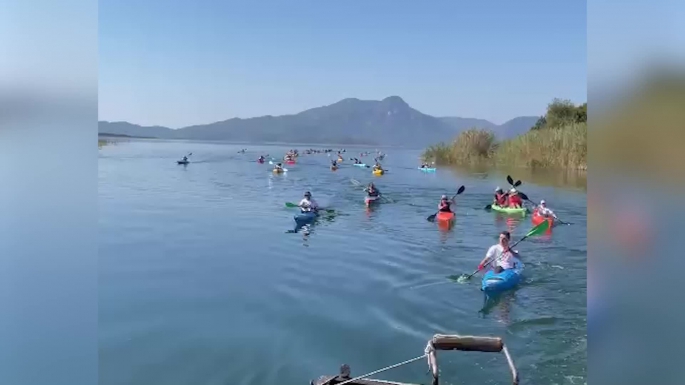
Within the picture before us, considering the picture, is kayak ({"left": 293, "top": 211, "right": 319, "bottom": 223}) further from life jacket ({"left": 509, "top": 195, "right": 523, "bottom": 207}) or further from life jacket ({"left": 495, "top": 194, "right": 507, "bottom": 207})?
life jacket ({"left": 509, "top": 195, "right": 523, "bottom": 207})

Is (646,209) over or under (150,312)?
over

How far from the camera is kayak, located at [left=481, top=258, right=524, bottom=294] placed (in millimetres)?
10484

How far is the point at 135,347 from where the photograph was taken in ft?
26.9

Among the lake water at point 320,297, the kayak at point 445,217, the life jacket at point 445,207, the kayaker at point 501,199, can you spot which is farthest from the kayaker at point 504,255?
the kayaker at point 501,199

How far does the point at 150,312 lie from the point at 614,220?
9.67m

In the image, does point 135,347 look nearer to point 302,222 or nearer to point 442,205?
point 302,222

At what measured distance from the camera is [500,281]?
416 inches

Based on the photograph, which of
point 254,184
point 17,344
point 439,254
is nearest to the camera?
point 17,344

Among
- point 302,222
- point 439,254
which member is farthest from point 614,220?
point 302,222

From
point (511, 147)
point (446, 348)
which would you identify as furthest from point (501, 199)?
point (511, 147)

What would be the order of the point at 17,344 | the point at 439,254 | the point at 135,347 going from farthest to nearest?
the point at 439,254, the point at 135,347, the point at 17,344

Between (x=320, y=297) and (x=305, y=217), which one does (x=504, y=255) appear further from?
(x=305, y=217)

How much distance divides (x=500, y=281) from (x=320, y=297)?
11.8 feet

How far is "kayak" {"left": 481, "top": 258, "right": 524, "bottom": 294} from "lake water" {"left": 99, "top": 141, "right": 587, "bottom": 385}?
0.26 metres
